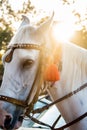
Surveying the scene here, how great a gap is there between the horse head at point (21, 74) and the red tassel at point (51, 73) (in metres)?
0.08

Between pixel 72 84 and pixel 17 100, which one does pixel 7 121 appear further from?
pixel 72 84

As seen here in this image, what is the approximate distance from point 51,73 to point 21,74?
30 centimetres

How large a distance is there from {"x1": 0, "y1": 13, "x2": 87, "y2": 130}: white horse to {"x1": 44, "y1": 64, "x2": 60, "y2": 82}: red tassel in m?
0.05

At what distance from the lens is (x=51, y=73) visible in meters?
3.86

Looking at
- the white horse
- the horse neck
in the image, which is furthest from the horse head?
the horse neck

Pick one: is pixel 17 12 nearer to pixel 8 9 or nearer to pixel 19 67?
pixel 8 9

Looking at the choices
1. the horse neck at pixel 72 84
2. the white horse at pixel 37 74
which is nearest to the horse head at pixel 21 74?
the white horse at pixel 37 74

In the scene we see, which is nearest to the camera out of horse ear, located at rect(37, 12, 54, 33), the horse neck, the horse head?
the horse head

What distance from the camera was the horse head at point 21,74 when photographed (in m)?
3.76

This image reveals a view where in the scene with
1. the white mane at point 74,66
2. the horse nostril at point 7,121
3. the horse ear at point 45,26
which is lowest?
the horse nostril at point 7,121

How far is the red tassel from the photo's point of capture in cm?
386

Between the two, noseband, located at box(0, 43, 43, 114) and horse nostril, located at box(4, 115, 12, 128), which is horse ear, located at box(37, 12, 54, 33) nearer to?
noseband, located at box(0, 43, 43, 114)

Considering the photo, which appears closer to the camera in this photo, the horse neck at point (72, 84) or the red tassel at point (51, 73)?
the red tassel at point (51, 73)

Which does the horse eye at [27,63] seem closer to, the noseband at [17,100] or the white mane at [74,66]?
the noseband at [17,100]
